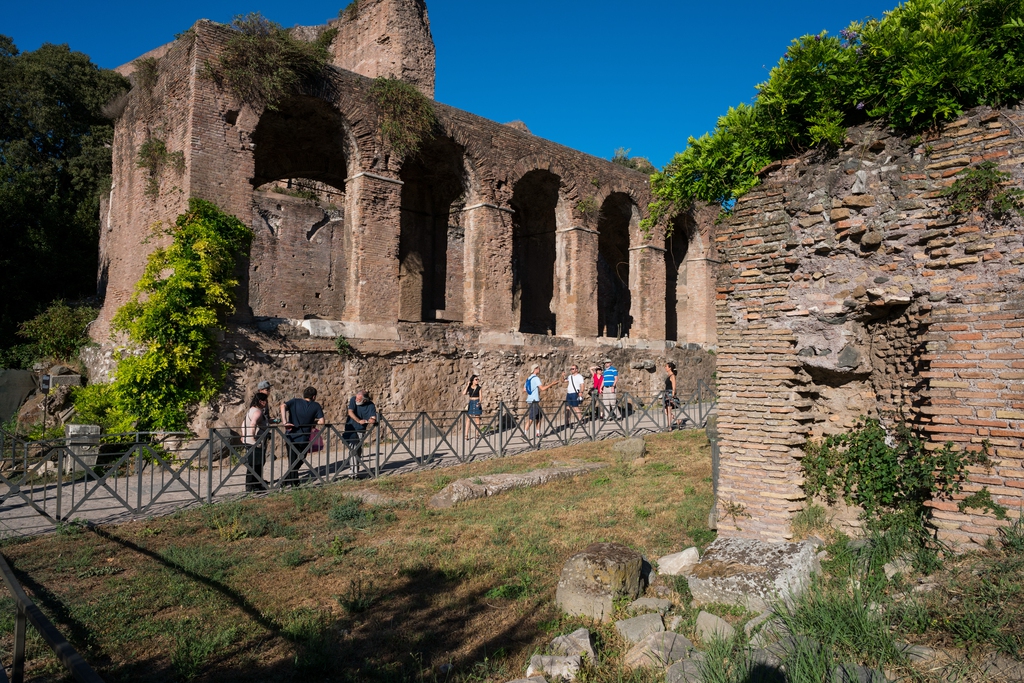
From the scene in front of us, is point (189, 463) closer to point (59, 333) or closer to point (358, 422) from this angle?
point (358, 422)

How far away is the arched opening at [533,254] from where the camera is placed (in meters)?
Answer: 20.5

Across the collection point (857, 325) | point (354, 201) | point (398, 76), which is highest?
point (398, 76)

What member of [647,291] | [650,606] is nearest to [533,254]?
[647,291]

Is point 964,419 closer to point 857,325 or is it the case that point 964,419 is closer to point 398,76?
point 857,325

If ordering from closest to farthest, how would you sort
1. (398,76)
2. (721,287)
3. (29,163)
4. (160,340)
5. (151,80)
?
(721,287)
(160,340)
(151,80)
(398,76)
(29,163)

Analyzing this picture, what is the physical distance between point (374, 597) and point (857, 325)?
4.56 meters

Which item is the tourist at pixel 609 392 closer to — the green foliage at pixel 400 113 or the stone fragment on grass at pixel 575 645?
the green foliage at pixel 400 113

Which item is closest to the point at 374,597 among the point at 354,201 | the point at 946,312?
the point at 946,312

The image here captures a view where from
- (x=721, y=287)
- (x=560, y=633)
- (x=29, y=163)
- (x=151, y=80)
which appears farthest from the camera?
(x=29, y=163)

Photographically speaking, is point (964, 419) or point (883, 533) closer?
point (964, 419)

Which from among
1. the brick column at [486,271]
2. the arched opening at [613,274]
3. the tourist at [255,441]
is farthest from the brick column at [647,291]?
the tourist at [255,441]

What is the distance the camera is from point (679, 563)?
558 centimetres

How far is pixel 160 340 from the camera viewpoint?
427 inches

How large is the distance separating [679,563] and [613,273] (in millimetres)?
21319
